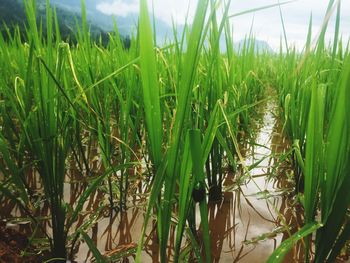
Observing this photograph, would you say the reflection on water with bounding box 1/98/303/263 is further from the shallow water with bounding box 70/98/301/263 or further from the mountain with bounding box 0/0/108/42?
the mountain with bounding box 0/0/108/42

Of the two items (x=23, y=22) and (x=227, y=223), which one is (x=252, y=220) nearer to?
(x=227, y=223)

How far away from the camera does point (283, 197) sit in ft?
3.67

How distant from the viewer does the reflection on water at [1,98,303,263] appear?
2.65 ft

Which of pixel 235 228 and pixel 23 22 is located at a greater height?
pixel 23 22

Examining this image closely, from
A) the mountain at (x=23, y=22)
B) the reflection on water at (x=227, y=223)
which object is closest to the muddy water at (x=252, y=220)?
the reflection on water at (x=227, y=223)

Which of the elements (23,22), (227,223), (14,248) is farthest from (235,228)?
(23,22)

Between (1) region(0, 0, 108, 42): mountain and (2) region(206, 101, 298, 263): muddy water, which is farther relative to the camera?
(1) region(0, 0, 108, 42): mountain

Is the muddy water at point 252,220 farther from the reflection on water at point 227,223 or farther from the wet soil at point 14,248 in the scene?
the wet soil at point 14,248

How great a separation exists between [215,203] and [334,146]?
0.58 m

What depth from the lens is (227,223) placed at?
37.5 inches

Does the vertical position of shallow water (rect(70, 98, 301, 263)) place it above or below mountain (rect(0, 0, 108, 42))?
below

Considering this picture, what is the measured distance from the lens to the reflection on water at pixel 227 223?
2.65 ft

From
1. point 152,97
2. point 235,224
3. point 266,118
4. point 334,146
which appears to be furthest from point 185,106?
point 266,118

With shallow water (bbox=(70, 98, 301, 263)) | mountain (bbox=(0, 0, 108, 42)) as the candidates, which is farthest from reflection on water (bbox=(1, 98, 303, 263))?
mountain (bbox=(0, 0, 108, 42))
